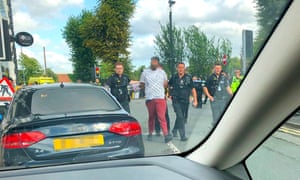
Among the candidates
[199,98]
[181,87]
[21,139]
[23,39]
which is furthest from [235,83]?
[21,139]

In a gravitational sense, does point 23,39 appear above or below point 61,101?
above

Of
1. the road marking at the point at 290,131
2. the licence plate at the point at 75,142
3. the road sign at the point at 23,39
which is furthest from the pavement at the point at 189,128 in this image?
the road sign at the point at 23,39

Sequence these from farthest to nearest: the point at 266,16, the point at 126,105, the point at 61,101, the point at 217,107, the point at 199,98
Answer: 1. the point at 126,105
2. the point at 199,98
3. the point at 61,101
4. the point at 217,107
5. the point at 266,16

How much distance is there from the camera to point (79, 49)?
204 cm

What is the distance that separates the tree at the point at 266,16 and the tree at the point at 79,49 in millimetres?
965

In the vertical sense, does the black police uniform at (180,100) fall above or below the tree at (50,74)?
below

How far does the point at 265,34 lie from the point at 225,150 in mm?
767

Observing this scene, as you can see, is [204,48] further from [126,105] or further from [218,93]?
[126,105]

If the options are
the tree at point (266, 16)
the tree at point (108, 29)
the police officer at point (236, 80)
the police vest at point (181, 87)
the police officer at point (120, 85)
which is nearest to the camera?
the tree at point (266, 16)

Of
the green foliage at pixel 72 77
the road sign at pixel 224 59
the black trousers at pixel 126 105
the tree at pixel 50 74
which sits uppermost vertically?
the road sign at pixel 224 59

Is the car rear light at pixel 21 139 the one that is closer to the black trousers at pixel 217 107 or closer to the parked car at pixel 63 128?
the parked car at pixel 63 128

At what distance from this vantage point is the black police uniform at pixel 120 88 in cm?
231

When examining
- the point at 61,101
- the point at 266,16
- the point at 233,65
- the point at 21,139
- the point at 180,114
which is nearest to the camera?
the point at 266,16

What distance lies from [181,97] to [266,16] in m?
1.32
